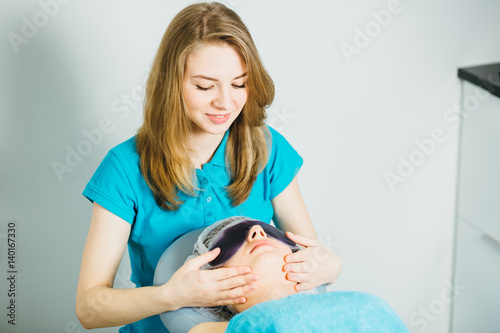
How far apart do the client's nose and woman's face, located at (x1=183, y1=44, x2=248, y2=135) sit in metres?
0.26

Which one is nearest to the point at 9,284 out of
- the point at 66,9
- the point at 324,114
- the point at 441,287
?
the point at 66,9

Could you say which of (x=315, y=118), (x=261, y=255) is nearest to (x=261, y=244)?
(x=261, y=255)

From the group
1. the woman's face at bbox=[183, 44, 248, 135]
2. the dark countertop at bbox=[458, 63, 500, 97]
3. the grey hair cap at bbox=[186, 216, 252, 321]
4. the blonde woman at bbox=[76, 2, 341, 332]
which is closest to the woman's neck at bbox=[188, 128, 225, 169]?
the blonde woman at bbox=[76, 2, 341, 332]

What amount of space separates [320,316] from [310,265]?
231 mm

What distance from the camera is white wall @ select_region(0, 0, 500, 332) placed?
185 cm

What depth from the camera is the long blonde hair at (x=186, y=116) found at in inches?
51.3

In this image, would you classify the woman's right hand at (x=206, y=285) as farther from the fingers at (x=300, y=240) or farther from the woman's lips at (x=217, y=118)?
the woman's lips at (x=217, y=118)

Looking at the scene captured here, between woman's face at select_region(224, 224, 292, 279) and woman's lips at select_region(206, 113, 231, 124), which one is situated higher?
woman's lips at select_region(206, 113, 231, 124)

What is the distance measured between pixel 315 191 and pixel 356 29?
0.61 m

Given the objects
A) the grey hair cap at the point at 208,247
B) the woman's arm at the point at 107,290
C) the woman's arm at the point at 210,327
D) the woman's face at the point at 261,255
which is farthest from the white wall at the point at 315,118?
the woman's arm at the point at 210,327

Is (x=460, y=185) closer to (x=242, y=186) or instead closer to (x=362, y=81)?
(x=362, y=81)

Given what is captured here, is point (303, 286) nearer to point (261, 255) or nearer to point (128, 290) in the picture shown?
point (261, 255)

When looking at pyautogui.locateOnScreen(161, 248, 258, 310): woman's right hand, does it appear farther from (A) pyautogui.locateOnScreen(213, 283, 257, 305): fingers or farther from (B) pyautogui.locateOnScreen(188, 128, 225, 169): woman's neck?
(B) pyautogui.locateOnScreen(188, 128, 225, 169): woman's neck

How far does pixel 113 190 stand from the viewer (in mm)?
1362
